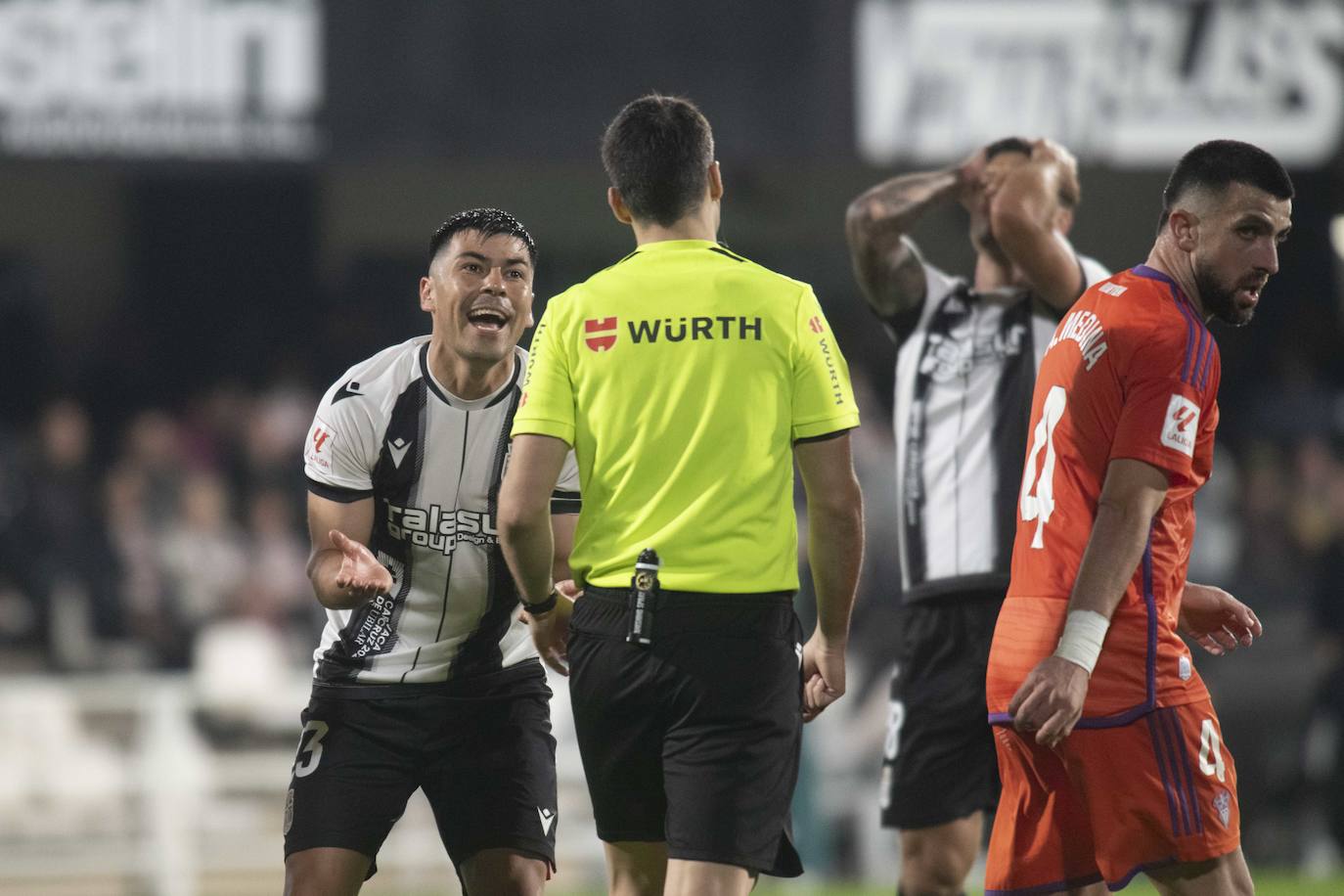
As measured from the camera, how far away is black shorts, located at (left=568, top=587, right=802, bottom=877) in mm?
3848

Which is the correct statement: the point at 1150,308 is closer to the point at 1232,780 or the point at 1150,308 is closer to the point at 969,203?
the point at 1232,780

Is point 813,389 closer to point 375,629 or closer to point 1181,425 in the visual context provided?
point 1181,425

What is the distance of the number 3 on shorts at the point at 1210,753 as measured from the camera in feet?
12.3

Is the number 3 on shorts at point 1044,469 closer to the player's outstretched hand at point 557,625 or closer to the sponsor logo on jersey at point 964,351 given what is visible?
the player's outstretched hand at point 557,625

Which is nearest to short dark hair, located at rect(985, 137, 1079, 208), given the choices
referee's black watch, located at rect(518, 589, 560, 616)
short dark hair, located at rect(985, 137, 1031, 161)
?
short dark hair, located at rect(985, 137, 1031, 161)

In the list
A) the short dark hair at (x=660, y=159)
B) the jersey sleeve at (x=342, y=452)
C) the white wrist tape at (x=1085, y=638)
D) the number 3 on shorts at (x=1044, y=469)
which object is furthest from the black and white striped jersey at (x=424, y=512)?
the white wrist tape at (x=1085, y=638)

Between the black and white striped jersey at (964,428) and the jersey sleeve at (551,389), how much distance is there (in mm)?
1721

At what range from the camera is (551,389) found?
391 centimetres

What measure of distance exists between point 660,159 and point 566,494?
3.10ft

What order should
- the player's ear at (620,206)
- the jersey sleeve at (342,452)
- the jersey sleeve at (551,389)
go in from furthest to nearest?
1. the jersey sleeve at (342,452)
2. the player's ear at (620,206)
3. the jersey sleeve at (551,389)

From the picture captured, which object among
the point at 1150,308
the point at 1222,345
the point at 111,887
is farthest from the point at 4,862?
the point at 1222,345

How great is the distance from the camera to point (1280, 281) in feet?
45.2

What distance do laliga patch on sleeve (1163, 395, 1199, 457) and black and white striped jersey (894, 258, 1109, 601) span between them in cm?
154

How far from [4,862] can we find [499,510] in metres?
6.55
